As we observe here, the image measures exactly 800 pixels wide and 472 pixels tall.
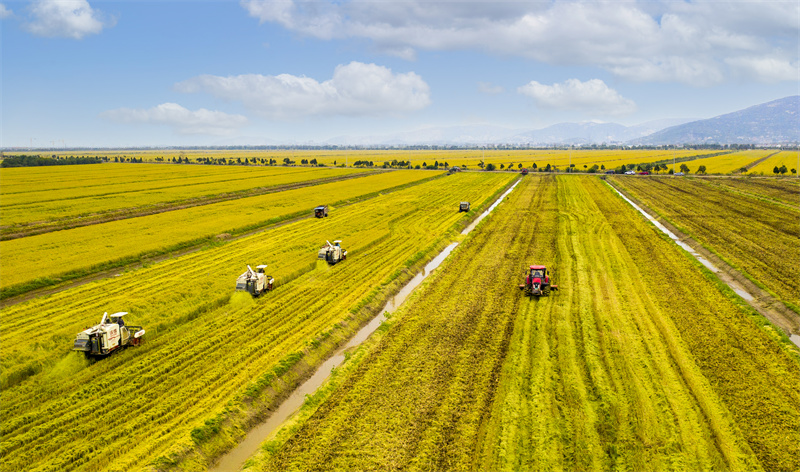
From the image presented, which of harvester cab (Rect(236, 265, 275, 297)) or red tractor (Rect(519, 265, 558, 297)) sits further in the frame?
harvester cab (Rect(236, 265, 275, 297))

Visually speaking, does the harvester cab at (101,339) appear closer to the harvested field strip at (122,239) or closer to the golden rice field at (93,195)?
the harvested field strip at (122,239)

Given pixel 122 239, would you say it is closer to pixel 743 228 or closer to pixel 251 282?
pixel 251 282

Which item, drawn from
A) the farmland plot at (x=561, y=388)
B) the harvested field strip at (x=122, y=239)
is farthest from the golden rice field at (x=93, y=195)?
the farmland plot at (x=561, y=388)

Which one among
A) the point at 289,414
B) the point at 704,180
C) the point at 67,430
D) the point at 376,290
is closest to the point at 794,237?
the point at 376,290

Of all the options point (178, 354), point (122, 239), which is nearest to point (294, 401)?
point (178, 354)

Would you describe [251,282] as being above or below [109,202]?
below

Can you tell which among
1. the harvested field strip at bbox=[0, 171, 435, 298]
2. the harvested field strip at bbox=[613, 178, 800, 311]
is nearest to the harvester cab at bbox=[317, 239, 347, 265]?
the harvested field strip at bbox=[0, 171, 435, 298]

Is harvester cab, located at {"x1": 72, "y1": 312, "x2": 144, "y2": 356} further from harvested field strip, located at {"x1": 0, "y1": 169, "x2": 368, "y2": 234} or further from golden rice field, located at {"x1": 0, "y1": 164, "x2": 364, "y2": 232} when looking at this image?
golden rice field, located at {"x1": 0, "y1": 164, "x2": 364, "y2": 232}
